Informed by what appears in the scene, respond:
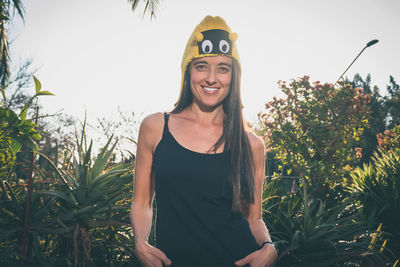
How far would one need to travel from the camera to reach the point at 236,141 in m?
1.86

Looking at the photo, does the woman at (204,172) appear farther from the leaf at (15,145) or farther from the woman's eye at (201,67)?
the leaf at (15,145)

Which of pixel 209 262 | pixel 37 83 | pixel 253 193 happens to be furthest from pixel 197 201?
pixel 37 83

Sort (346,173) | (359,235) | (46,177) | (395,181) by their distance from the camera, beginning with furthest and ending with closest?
(346,173) < (395,181) < (359,235) < (46,177)

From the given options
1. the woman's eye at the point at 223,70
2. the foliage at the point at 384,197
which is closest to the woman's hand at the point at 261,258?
the woman's eye at the point at 223,70

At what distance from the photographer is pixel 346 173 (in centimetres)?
912

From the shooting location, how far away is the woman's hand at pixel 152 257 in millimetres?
1557

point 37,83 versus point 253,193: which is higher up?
point 37,83

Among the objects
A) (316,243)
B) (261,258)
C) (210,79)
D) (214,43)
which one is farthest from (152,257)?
(316,243)

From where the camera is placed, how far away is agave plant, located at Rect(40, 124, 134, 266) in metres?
2.69

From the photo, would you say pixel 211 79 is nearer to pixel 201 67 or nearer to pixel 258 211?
pixel 201 67

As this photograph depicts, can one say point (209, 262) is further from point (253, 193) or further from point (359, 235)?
point (359, 235)

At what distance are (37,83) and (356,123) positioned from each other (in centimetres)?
986

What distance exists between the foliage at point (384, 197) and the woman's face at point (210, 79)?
392cm

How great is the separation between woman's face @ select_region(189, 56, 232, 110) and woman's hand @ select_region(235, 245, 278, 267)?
902mm
